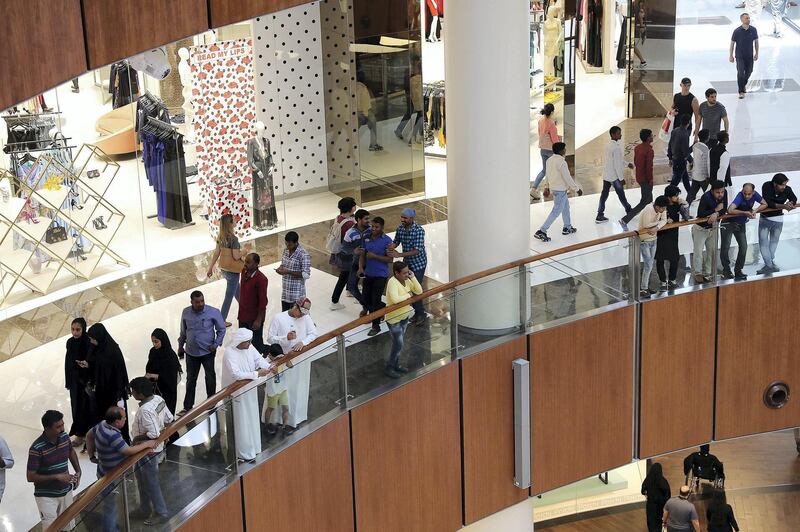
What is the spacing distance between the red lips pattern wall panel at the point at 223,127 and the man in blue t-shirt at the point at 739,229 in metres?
5.84

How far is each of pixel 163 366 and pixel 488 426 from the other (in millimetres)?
3008

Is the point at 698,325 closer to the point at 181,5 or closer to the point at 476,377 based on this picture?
the point at 476,377

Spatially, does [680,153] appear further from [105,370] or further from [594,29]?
[105,370]

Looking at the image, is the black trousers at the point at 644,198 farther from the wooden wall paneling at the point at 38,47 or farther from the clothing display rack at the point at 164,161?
the wooden wall paneling at the point at 38,47

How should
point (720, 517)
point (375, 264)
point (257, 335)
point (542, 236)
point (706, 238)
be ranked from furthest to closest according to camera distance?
point (542, 236) → point (720, 517) → point (706, 238) → point (375, 264) → point (257, 335)

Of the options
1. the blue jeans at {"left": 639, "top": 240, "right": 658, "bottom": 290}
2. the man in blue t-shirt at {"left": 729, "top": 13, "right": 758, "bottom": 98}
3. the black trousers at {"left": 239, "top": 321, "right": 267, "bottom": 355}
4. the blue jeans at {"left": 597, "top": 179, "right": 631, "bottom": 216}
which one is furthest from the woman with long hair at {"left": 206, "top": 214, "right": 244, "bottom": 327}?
the man in blue t-shirt at {"left": 729, "top": 13, "right": 758, "bottom": 98}

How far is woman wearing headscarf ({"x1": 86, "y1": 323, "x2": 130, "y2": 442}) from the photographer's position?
9000mm

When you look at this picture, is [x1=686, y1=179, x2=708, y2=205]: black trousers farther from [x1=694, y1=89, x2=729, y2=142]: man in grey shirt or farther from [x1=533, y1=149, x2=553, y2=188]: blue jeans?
[x1=533, y1=149, x2=553, y2=188]: blue jeans

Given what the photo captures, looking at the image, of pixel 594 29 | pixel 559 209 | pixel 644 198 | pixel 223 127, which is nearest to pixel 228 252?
pixel 223 127

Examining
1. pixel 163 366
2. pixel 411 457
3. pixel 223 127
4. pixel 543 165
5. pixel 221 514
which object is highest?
pixel 223 127

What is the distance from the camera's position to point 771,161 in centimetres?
1658

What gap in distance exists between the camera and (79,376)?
903 centimetres

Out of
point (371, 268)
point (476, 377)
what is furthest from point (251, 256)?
point (476, 377)

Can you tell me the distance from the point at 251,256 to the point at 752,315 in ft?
16.4
